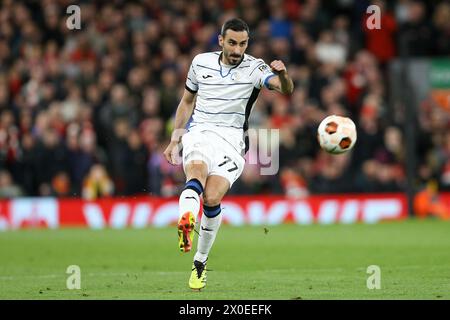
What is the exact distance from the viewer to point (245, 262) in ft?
43.7

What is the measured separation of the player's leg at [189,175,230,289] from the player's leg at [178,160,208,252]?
0.38 feet

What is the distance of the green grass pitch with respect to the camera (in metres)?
9.84

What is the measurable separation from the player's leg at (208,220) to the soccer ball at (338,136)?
1265 mm

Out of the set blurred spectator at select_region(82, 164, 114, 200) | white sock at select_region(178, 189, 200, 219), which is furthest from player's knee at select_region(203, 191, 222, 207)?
blurred spectator at select_region(82, 164, 114, 200)

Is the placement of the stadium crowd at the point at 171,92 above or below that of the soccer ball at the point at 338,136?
above

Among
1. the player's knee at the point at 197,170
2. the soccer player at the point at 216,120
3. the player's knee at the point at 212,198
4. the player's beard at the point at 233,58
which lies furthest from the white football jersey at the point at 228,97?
the player's knee at the point at 212,198

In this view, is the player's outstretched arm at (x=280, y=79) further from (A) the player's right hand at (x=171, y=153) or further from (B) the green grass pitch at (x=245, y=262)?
(B) the green grass pitch at (x=245, y=262)

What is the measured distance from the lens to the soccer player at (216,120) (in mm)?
10008

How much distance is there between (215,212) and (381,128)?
11.5 meters

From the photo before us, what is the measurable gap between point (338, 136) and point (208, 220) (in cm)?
162

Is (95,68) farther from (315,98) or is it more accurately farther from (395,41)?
(395,41)

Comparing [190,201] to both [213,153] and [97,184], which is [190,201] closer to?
[213,153]

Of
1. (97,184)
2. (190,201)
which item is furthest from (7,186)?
(190,201)
